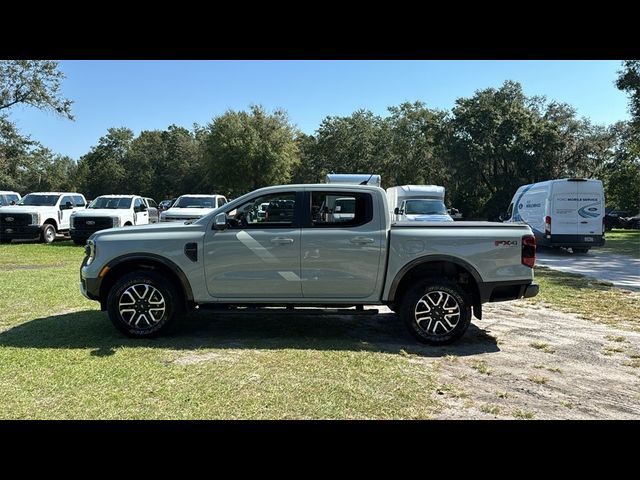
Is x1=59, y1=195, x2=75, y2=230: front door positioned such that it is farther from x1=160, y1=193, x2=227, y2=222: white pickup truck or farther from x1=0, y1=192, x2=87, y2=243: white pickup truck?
x1=160, y1=193, x2=227, y2=222: white pickup truck

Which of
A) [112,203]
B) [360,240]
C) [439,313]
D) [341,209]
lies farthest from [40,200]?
[439,313]

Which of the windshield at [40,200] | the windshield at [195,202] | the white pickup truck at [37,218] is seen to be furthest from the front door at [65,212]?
the windshield at [195,202]

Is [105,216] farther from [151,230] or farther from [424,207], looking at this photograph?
[151,230]

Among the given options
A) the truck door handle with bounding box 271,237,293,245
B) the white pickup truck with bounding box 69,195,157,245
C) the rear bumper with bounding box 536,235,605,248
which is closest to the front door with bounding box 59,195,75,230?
the white pickup truck with bounding box 69,195,157,245

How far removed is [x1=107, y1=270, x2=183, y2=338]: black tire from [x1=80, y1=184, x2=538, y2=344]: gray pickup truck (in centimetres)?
1

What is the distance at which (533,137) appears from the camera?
36844mm

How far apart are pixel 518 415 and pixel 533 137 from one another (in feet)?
123

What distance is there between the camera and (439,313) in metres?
5.75

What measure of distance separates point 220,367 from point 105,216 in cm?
1445

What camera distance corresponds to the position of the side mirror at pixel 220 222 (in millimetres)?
5889

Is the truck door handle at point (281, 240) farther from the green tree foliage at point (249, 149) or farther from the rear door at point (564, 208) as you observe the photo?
the green tree foliage at point (249, 149)

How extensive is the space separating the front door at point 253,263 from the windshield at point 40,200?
17.0 meters
